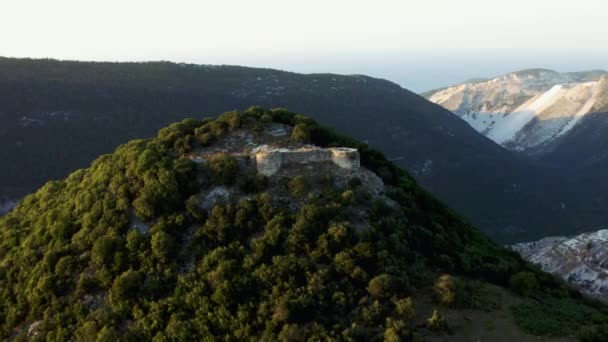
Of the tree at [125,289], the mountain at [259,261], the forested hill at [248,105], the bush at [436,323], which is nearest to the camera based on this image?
the bush at [436,323]

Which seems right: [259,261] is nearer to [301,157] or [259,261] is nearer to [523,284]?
[301,157]

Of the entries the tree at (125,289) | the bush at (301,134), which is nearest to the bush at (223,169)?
the bush at (301,134)

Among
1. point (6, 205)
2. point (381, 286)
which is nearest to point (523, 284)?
point (381, 286)

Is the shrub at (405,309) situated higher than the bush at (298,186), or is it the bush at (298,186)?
the bush at (298,186)

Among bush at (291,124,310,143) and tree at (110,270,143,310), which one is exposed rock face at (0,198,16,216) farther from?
tree at (110,270,143,310)

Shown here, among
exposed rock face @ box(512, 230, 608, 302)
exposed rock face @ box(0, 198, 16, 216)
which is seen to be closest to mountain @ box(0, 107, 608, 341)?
exposed rock face @ box(512, 230, 608, 302)

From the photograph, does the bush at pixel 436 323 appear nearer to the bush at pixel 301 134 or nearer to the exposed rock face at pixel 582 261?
the bush at pixel 301 134
